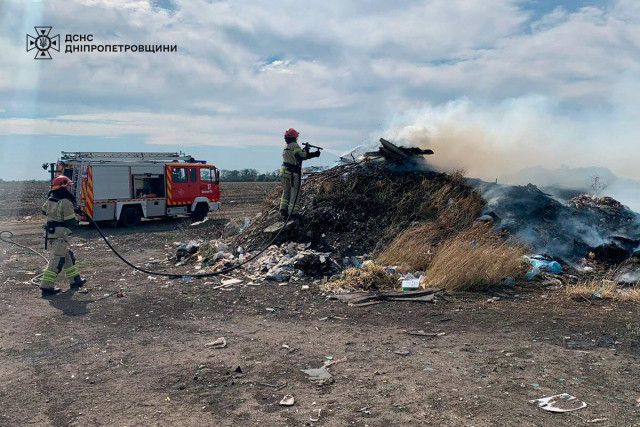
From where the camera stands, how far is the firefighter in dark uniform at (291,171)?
1029 cm

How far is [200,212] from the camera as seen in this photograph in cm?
1923

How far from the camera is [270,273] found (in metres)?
8.80

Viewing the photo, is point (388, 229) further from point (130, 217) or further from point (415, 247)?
point (130, 217)

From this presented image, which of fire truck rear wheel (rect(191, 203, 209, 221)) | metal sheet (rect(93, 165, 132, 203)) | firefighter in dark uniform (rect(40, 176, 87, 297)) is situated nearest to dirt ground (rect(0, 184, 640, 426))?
firefighter in dark uniform (rect(40, 176, 87, 297))

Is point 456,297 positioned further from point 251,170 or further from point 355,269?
point 251,170

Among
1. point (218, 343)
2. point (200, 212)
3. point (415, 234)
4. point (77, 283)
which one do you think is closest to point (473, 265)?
point (415, 234)

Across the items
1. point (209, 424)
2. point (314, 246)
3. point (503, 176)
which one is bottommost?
point (209, 424)

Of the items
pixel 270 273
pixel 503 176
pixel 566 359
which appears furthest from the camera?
pixel 503 176

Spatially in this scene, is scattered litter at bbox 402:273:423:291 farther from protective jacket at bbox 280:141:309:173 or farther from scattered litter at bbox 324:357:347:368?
protective jacket at bbox 280:141:309:173

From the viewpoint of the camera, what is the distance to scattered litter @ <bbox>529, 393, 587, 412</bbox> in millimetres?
3793

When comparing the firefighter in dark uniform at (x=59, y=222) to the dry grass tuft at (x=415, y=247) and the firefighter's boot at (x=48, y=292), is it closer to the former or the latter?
the firefighter's boot at (x=48, y=292)

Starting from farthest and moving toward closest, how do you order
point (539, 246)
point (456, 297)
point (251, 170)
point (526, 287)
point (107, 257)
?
point (251, 170) → point (107, 257) → point (539, 246) → point (526, 287) → point (456, 297)

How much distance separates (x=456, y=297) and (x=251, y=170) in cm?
6835

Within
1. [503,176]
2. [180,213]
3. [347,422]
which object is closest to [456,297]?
[347,422]
